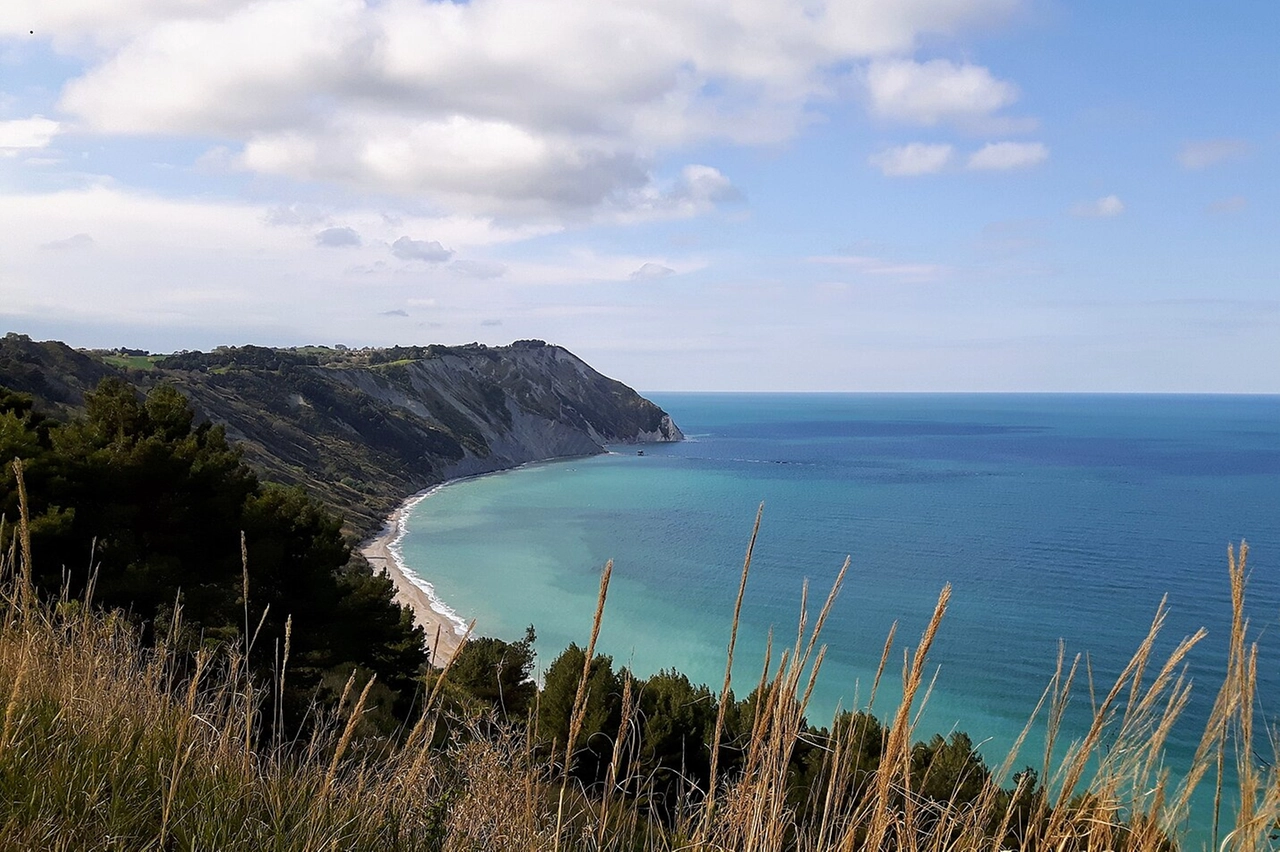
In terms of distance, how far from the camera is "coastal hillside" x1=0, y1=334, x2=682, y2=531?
49156 millimetres

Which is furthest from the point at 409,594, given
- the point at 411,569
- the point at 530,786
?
the point at 530,786

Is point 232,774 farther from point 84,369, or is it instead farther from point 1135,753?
point 84,369

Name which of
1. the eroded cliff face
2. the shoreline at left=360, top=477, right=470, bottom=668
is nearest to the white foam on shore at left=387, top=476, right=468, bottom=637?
the shoreline at left=360, top=477, right=470, bottom=668

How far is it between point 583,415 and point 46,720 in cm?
11475

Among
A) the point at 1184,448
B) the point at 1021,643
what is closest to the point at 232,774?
the point at 1021,643

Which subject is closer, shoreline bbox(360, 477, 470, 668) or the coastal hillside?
shoreline bbox(360, 477, 470, 668)

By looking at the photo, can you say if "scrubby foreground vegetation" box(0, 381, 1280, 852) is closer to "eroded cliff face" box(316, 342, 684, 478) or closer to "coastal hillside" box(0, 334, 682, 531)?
"coastal hillside" box(0, 334, 682, 531)

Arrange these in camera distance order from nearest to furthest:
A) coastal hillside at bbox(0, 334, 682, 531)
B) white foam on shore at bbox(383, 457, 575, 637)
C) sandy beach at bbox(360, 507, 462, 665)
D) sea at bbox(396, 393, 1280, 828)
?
sea at bbox(396, 393, 1280, 828) → sandy beach at bbox(360, 507, 462, 665) → white foam on shore at bbox(383, 457, 575, 637) → coastal hillside at bbox(0, 334, 682, 531)

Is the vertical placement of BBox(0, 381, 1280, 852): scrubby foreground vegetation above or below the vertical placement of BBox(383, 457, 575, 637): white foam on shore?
above

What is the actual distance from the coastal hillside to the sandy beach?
2.02 metres

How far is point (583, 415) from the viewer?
11706 cm

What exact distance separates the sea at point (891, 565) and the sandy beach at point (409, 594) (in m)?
1.36

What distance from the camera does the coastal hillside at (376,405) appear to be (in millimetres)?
49156

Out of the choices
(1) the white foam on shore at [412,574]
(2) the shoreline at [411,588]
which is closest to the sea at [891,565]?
(1) the white foam on shore at [412,574]
